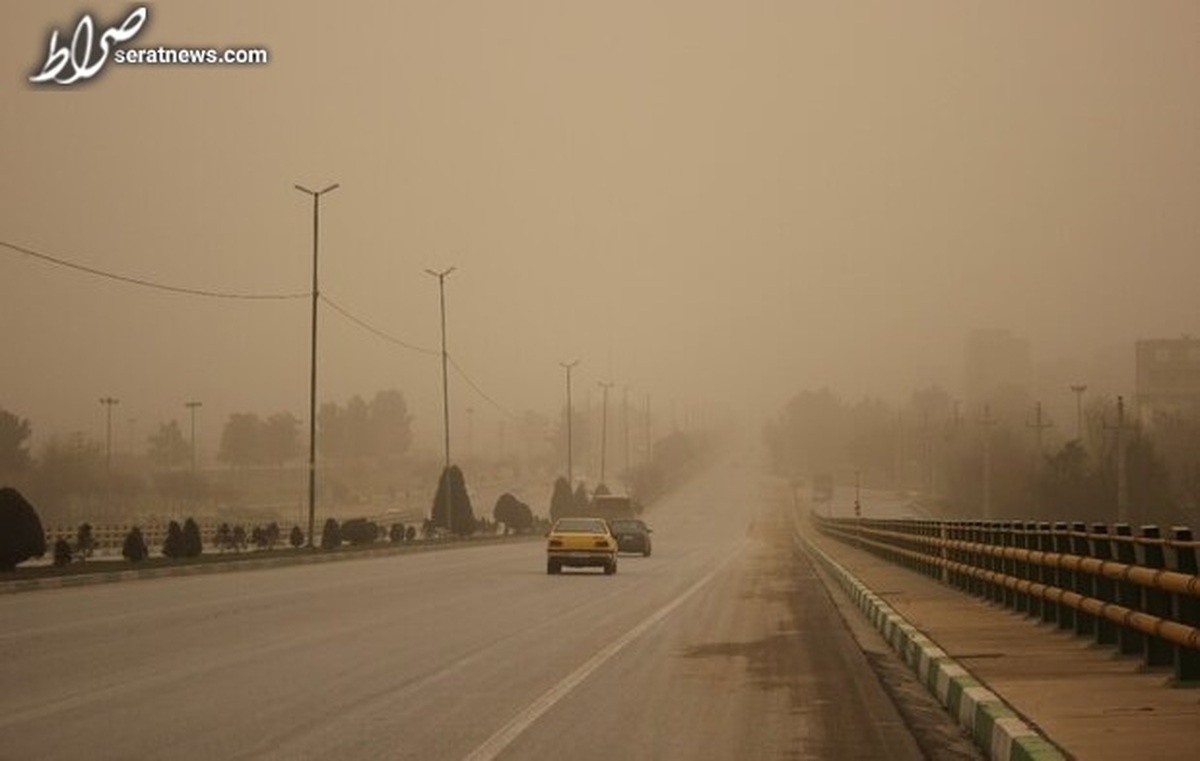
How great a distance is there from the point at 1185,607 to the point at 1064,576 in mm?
5797

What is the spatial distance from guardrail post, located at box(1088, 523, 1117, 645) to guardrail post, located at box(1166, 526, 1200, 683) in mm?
2659

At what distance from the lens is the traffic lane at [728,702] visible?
11336mm

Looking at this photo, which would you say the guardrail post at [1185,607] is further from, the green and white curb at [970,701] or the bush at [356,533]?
the bush at [356,533]

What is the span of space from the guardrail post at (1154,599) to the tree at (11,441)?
129 meters

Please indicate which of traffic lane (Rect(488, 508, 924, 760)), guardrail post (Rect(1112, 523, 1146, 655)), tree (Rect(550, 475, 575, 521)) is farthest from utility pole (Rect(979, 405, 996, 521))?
guardrail post (Rect(1112, 523, 1146, 655))

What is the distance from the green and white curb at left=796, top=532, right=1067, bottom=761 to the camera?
367 inches

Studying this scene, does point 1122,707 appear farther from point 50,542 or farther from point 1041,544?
point 50,542

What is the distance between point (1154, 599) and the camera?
12797 mm

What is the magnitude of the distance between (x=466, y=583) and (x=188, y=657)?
19.8 m

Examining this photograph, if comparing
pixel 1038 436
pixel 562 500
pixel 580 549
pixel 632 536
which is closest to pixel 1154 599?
pixel 580 549

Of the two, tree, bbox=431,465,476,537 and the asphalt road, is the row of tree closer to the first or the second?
tree, bbox=431,465,476,537

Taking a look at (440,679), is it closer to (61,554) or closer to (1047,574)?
(1047,574)

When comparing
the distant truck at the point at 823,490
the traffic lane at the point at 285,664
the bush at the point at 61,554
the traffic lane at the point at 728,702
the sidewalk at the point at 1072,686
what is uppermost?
the distant truck at the point at 823,490

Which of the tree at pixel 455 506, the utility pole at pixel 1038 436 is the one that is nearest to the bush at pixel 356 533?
the tree at pixel 455 506
